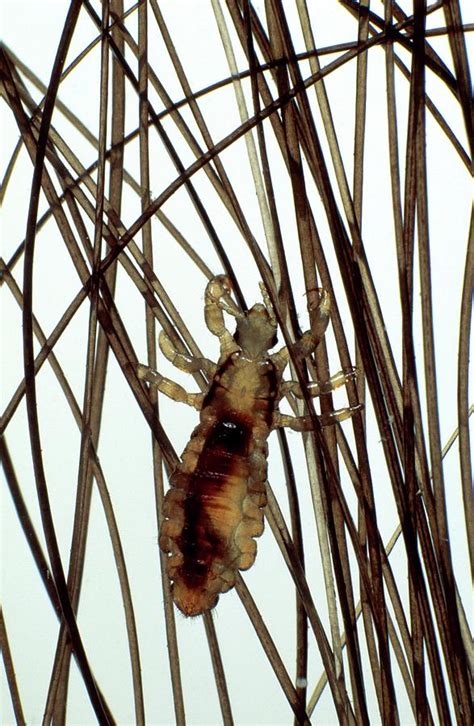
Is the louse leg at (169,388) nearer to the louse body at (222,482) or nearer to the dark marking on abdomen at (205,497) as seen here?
the louse body at (222,482)

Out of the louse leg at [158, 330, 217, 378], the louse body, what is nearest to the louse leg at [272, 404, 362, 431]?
the louse body

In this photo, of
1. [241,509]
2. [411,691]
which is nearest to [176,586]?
[241,509]

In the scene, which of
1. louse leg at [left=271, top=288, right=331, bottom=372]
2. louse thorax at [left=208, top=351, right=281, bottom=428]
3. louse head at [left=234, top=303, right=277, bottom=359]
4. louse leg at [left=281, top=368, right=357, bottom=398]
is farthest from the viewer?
louse head at [left=234, top=303, right=277, bottom=359]

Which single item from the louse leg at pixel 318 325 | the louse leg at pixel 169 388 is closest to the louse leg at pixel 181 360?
the louse leg at pixel 169 388

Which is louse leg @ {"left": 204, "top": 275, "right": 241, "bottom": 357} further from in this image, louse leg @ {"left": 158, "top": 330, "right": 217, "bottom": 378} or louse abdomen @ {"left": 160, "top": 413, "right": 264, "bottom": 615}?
louse abdomen @ {"left": 160, "top": 413, "right": 264, "bottom": 615}

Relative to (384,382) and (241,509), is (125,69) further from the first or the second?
(241,509)

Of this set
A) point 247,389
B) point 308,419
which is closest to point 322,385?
point 308,419
